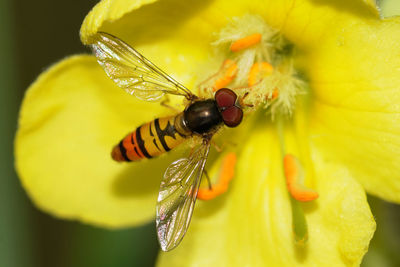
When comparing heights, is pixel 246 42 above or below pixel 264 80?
above

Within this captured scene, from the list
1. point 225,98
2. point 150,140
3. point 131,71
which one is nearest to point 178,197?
point 150,140

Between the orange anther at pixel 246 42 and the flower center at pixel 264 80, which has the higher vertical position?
the orange anther at pixel 246 42

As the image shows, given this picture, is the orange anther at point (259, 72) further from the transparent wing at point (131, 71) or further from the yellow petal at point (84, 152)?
the yellow petal at point (84, 152)

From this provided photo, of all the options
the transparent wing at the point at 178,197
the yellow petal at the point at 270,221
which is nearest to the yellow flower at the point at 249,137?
the yellow petal at the point at 270,221

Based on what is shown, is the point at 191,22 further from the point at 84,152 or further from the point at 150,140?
the point at 84,152

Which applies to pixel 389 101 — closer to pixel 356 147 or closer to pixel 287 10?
pixel 356 147

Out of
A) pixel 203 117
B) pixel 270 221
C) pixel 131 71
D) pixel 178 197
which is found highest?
pixel 131 71

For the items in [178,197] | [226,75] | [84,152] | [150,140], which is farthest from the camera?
[84,152]

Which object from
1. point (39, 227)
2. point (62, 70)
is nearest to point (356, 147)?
point (62, 70)
